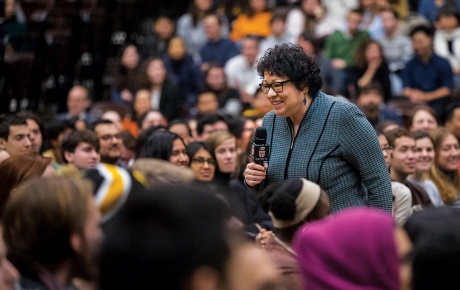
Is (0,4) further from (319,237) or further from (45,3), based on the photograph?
(319,237)

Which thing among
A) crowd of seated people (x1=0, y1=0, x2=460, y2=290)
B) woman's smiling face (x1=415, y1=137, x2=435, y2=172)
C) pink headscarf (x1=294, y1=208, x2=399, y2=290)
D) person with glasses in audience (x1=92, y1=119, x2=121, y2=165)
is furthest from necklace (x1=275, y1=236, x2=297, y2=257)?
person with glasses in audience (x1=92, y1=119, x2=121, y2=165)

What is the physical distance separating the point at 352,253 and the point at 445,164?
572 cm

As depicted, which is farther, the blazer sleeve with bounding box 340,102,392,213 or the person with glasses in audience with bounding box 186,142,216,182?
the person with glasses in audience with bounding box 186,142,216,182

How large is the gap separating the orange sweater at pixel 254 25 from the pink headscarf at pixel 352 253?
11.6m

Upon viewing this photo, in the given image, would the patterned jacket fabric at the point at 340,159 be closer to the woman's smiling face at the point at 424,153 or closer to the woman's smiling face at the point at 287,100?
the woman's smiling face at the point at 287,100

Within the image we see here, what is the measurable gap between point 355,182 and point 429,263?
232 cm

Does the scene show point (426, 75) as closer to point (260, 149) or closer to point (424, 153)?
point (424, 153)

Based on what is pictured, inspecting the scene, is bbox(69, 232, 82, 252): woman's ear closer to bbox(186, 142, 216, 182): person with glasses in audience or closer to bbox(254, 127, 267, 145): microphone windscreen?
bbox(254, 127, 267, 145): microphone windscreen

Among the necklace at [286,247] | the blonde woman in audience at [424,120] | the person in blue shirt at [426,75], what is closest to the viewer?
the necklace at [286,247]

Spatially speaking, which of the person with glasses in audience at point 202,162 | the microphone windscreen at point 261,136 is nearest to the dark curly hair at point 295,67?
the microphone windscreen at point 261,136

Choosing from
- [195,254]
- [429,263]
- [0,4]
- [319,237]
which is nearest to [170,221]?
[195,254]

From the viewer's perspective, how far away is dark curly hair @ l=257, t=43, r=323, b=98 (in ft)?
16.3

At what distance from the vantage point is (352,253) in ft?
8.20

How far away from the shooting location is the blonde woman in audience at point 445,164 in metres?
7.93
